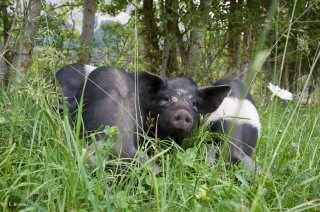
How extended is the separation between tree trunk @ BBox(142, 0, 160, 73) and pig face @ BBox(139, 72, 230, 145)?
429 centimetres

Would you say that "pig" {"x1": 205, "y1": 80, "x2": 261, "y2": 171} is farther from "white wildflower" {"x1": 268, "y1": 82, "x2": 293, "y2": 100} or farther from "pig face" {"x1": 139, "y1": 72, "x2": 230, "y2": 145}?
"white wildflower" {"x1": 268, "y1": 82, "x2": 293, "y2": 100}

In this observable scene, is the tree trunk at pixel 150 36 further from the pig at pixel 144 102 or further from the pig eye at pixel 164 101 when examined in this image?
the pig eye at pixel 164 101

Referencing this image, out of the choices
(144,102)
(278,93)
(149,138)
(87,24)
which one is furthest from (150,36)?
(149,138)

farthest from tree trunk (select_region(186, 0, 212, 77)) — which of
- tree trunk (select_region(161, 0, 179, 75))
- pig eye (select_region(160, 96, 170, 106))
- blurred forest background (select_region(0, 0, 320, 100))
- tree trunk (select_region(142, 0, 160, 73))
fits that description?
pig eye (select_region(160, 96, 170, 106))

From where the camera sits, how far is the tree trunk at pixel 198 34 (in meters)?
7.00

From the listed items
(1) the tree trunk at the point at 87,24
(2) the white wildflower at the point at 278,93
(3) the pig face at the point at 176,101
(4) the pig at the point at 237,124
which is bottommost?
(4) the pig at the point at 237,124

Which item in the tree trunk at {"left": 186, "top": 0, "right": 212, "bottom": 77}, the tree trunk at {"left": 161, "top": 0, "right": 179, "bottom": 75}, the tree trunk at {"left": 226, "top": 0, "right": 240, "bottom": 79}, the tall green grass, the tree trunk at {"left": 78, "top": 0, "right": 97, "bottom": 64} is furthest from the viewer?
the tree trunk at {"left": 226, "top": 0, "right": 240, "bottom": 79}

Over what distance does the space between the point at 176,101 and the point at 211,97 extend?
0.47 meters

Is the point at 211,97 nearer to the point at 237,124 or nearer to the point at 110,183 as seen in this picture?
the point at 237,124

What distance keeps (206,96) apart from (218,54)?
168 inches

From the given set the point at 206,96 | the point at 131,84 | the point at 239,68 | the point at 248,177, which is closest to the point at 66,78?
the point at 131,84

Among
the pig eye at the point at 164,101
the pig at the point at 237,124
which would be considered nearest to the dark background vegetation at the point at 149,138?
the pig at the point at 237,124

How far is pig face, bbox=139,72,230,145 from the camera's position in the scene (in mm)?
3754

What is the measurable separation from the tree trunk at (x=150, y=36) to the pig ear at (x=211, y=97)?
4278 mm
